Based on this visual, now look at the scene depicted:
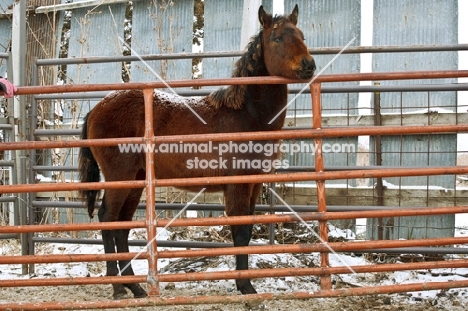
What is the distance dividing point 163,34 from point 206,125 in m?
3.86

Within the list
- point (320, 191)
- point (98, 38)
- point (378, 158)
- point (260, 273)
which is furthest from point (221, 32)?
point (260, 273)

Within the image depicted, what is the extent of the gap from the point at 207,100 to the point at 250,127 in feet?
1.95

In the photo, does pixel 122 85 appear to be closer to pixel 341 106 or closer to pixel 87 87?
pixel 87 87

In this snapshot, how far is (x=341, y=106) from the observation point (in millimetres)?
6543

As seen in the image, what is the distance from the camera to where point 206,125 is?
445 centimetres

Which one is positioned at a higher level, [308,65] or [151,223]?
[308,65]

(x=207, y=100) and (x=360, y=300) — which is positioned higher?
(x=207, y=100)

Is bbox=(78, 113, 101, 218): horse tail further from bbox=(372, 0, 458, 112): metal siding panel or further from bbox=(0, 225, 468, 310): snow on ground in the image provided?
bbox=(372, 0, 458, 112): metal siding panel

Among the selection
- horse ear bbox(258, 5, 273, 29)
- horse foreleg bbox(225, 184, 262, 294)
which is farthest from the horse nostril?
horse foreleg bbox(225, 184, 262, 294)

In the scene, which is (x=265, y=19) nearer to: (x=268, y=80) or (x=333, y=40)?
(x=268, y=80)

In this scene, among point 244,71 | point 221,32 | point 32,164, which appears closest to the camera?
point 244,71

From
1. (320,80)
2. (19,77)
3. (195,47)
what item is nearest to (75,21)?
(195,47)

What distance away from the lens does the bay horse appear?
410cm

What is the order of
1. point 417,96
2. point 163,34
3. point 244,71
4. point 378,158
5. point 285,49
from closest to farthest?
1. point 285,49
2. point 244,71
3. point 378,158
4. point 417,96
5. point 163,34
